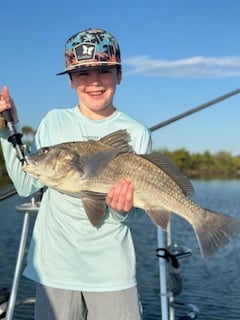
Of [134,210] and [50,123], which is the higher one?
[50,123]

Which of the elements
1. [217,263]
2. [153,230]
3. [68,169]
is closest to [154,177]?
[68,169]

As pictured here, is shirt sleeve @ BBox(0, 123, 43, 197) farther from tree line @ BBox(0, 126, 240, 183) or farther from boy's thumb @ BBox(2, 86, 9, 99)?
tree line @ BBox(0, 126, 240, 183)

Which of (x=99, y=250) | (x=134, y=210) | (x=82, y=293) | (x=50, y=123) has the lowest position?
(x=82, y=293)

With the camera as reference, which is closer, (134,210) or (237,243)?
(134,210)

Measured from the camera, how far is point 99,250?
10.6ft

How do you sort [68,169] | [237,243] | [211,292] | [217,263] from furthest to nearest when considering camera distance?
[237,243] < [217,263] < [211,292] < [68,169]

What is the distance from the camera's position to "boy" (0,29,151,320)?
10.6 ft

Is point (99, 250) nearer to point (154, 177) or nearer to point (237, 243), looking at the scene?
point (154, 177)

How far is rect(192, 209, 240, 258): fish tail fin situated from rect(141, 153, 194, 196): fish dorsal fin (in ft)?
0.64

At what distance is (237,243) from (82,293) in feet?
48.9

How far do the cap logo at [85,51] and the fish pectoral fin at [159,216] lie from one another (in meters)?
0.94

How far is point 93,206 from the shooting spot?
3.05 m

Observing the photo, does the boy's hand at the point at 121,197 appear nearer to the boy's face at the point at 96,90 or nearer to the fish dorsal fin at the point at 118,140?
the fish dorsal fin at the point at 118,140

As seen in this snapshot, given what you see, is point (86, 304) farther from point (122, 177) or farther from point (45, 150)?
point (45, 150)
